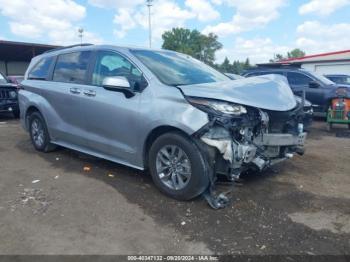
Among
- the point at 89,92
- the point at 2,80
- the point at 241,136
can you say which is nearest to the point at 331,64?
the point at 2,80

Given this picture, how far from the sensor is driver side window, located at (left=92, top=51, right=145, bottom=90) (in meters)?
4.69

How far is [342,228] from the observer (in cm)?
366

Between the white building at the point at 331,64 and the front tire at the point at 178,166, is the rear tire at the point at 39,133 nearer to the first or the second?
the front tire at the point at 178,166

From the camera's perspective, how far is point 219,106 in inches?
159

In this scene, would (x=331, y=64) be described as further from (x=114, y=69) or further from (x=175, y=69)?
(x=114, y=69)

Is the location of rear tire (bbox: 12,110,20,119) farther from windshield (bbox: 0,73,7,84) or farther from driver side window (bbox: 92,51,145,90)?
driver side window (bbox: 92,51,145,90)

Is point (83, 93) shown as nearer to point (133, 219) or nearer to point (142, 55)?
point (142, 55)

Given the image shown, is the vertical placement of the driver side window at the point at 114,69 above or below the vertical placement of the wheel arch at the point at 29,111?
above

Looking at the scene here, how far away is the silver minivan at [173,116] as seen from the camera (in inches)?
160

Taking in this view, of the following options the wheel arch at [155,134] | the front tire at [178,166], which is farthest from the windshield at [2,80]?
the front tire at [178,166]

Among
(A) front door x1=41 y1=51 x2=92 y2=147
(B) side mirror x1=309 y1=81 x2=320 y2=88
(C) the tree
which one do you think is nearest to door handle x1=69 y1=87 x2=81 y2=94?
(A) front door x1=41 y1=51 x2=92 y2=147

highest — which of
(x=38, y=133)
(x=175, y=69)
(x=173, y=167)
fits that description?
(x=175, y=69)

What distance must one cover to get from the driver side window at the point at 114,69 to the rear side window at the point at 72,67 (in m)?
0.28

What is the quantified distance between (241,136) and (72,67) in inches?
121
